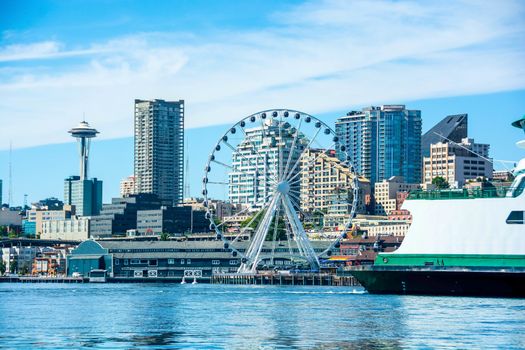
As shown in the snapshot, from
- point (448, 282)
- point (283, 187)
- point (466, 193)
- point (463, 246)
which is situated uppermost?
point (283, 187)

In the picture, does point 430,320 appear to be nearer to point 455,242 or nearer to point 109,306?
point 455,242

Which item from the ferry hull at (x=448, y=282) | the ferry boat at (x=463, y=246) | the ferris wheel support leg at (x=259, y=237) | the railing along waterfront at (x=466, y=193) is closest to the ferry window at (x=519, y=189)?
the ferry boat at (x=463, y=246)

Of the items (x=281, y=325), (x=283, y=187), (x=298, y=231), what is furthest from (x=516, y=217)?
(x=298, y=231)

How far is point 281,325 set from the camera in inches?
2082

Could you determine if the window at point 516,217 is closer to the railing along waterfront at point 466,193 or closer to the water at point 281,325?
the railing along waterfront at point 466,193

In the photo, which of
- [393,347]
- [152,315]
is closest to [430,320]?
[393,347]

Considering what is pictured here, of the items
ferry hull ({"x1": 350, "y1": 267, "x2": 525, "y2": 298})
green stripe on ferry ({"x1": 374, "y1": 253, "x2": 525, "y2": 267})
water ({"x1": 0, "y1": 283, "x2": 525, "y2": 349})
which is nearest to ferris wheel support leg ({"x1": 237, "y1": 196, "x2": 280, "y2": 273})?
water ({"x1": 0, "y1": 283, "x2": 525, "y2": 349})

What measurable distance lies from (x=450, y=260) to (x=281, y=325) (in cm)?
1730

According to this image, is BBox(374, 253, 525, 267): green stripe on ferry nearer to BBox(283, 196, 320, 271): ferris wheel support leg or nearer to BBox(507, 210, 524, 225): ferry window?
BBox(507, 210, 524, 225): ferry window

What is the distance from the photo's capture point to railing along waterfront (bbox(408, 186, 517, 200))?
66.7 m

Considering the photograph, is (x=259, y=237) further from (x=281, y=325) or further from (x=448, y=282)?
(x=281, y=325)

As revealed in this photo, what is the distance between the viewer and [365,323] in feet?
175

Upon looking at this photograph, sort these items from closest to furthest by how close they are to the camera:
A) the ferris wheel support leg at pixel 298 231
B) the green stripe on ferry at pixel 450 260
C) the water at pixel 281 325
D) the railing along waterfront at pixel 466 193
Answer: the water at pixel 281 325 < the green stripe on ferry at pixel 450 260 < the railing along waterfront at pixel 466 193 < the ferris wheel support leg at pixel 298 231

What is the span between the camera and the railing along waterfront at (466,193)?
6669 cm
